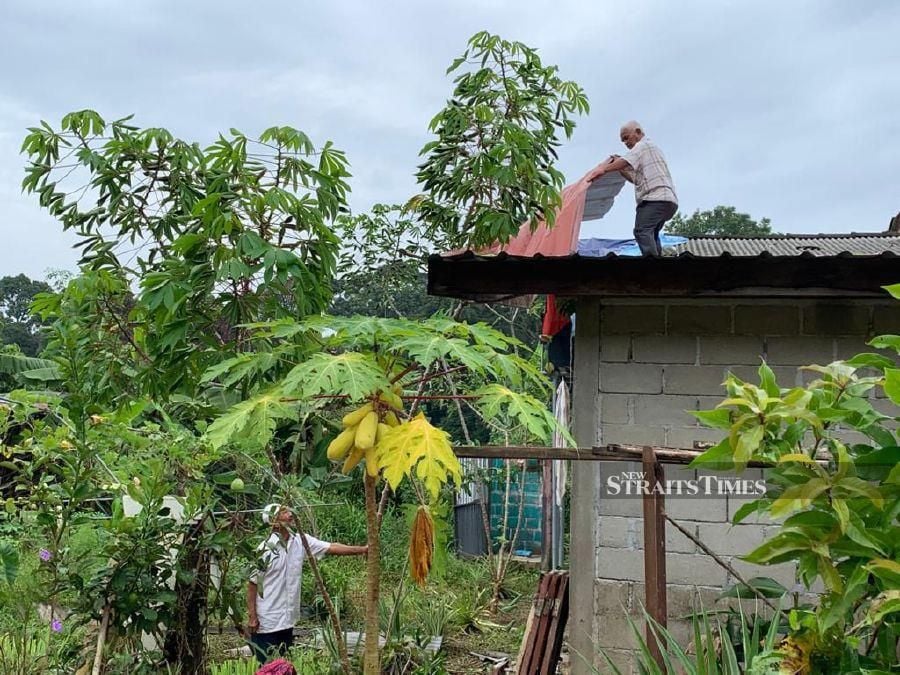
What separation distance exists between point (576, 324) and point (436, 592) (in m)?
5.49

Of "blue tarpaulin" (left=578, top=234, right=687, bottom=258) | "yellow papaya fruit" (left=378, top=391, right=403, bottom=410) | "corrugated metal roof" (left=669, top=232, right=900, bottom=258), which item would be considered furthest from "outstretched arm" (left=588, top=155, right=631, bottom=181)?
"yellow papaya fruit" (left=378, top=391, right=403, bottom=410)

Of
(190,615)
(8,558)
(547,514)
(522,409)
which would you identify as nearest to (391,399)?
(522,409)

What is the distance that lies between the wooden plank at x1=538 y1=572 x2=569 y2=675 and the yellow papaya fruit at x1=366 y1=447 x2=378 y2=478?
2778 millimetres

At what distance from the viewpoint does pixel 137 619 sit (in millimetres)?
4066

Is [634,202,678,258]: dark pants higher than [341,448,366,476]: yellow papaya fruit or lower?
higher

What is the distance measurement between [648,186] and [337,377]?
3.56 metres

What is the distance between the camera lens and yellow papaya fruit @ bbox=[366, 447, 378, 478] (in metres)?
2.87

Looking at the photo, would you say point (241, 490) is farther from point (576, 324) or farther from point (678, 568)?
point (678, 568)

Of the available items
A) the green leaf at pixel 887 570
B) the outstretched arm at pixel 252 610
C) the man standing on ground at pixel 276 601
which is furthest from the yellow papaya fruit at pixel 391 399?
the outstretched arm at pixel 252 610

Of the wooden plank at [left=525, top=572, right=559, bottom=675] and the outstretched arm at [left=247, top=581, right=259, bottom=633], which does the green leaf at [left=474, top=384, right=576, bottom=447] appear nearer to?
the wooden plank at [left=525, top=572, right=559, bottom=675]

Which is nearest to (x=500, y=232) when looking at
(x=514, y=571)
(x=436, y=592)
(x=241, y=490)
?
(x=241, y=490)

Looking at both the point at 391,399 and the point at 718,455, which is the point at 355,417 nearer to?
the point at 391,399

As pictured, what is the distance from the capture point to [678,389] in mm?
4316

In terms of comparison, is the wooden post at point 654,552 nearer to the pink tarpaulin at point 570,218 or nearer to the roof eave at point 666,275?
the roof eave at point 666,275
